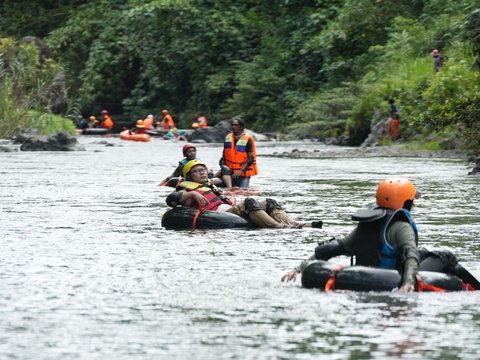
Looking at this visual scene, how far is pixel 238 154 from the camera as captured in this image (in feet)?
75.8

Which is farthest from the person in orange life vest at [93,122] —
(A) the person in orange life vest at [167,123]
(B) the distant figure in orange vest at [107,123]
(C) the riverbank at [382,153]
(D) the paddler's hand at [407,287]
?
(D) the paddler's hand at [407,287]

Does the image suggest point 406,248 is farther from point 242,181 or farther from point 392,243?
point 242,181

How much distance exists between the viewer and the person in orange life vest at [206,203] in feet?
51.8

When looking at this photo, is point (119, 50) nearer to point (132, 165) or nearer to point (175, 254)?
point (132, 165)

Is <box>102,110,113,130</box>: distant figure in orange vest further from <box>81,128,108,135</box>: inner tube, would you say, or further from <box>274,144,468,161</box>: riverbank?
<box>274,144,468,161</box>: riverbank

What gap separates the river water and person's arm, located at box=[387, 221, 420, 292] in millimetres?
171

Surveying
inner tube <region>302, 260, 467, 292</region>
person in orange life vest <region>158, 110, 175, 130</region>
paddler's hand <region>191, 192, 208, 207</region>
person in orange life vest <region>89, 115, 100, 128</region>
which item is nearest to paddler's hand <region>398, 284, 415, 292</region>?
inner tube <region>302, 260, 467, 292</region>

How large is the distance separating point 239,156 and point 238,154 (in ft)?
0.13

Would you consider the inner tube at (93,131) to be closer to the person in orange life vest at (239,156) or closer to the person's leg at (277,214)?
the person in orange life vest at (239,156)

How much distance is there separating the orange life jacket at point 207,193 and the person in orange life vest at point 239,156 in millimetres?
6625

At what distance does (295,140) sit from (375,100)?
564 centimetres

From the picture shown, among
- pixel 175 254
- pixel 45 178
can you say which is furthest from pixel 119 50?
pixel 175 254

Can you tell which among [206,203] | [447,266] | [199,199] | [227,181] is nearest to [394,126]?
[227,181]

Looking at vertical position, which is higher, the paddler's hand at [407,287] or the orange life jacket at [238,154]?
the orange life jacket at [238,154]
